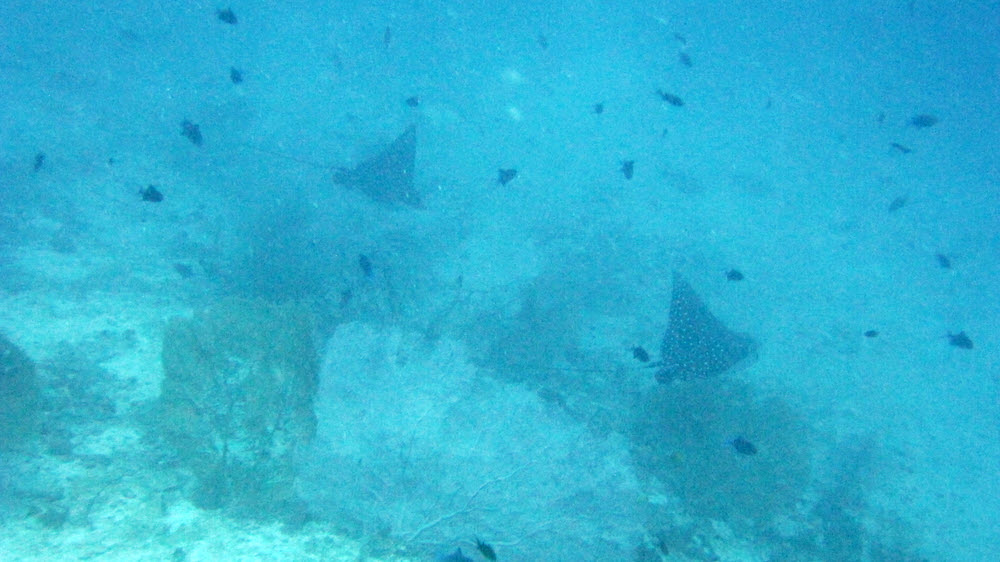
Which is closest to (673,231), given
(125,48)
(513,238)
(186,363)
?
(513,238)

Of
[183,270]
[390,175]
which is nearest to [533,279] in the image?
[390,175]

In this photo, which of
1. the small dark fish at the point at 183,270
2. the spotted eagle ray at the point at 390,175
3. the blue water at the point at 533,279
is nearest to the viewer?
the blue water at the point at 533,279

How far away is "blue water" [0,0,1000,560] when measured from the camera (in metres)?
7.91

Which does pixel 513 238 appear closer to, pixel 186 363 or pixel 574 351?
pixel 574 351

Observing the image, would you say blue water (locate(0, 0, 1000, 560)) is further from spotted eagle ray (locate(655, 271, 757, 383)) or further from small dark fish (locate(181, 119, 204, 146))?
small dark fish (locate(181, 119, 204, 146))

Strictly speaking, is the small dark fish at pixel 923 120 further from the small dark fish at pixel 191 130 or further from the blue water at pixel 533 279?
the small dark fish at pixel 191 130

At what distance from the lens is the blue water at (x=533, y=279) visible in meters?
7.91

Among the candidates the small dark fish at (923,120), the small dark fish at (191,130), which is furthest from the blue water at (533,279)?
the small dark fish at (191,130)

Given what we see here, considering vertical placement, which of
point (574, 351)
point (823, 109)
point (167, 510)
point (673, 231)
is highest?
point (823, 109)

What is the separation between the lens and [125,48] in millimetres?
30578

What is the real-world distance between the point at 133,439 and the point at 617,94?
177 ft

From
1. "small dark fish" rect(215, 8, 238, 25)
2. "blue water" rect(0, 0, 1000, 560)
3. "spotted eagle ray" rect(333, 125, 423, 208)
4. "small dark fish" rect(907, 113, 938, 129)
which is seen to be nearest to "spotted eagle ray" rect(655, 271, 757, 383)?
"blue water" rect(0, 0, 1000, 560)

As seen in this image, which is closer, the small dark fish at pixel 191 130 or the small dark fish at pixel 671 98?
the small dark fish at pixel 191 130

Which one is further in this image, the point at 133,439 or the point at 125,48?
the point at 125,48
